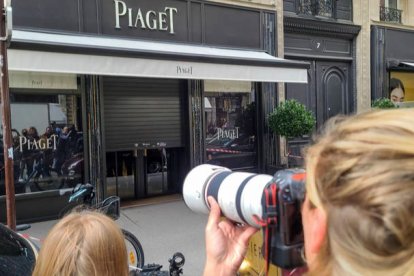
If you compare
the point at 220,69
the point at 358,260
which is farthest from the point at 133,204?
the point at 358,260

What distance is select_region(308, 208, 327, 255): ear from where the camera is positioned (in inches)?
32.2

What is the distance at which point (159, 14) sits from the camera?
8.73m

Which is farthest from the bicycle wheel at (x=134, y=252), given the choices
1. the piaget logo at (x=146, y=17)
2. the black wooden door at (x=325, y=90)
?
the black wooden door at (x=325, y=90)

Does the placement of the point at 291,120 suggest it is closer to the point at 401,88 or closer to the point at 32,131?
the point at 32,131

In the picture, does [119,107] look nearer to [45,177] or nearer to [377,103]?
[45,177]

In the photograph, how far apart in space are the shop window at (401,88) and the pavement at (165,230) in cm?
815

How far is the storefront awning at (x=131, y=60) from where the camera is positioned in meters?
6.00

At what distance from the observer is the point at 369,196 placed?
0.71 m

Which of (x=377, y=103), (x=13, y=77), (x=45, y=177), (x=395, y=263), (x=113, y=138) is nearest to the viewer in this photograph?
(x=395, y=263)

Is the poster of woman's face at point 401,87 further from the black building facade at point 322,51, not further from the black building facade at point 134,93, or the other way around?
the black building facade at point 134,93

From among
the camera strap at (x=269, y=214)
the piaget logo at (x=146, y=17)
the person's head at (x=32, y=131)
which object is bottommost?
the camera strap at (x=269, y=214)

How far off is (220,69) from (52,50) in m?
2.93

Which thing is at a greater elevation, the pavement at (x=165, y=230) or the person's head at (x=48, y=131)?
the person's head at (x=48, y=131)

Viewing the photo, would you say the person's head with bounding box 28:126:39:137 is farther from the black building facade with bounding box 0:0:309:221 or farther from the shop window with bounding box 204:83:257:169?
the shop window with bounding box 204:83:257:169
